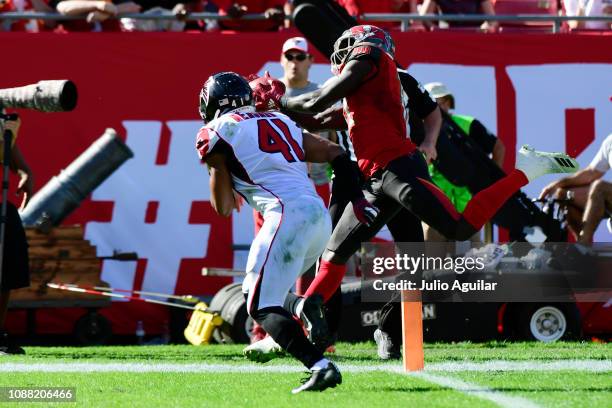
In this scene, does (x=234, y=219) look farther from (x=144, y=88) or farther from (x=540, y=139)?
(x=540, y=139)

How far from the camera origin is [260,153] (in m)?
5.63

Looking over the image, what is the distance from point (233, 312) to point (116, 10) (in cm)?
288

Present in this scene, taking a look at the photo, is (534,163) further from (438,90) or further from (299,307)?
(438,90)

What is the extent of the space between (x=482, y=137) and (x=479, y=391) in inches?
174

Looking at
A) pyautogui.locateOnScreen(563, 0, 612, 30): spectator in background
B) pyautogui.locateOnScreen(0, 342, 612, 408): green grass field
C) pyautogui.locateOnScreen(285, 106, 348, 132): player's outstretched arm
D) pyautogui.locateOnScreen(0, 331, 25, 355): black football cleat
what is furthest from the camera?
pyautogui.locateOnScreen(563, 0, 612, 30): spectator in background

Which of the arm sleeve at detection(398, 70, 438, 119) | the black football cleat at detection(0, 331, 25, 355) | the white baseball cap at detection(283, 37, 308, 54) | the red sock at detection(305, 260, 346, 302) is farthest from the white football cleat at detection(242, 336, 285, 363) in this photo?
the white baseball cap at detection(283, 37, 308, 54)

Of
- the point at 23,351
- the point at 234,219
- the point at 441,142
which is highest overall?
the point at 441,142

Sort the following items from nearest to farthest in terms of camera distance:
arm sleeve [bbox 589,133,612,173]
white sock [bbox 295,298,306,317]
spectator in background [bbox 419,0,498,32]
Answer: white sock [bbox 295,298,306,317], arm sleeve [bbox 589,133,612,173], spectator in background [bbox 419,0,498,32]

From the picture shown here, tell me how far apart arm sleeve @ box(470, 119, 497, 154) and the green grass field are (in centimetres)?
192

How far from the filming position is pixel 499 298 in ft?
29.7

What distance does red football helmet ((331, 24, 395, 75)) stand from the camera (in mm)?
6559

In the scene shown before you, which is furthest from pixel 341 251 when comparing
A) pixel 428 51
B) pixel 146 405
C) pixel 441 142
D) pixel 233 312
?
pixel 428 51

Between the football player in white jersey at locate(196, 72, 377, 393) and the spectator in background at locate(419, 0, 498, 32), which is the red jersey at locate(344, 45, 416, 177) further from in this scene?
the spectator in background at locate(419, 0, 498, 32)

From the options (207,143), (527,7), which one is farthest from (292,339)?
(527,7)
